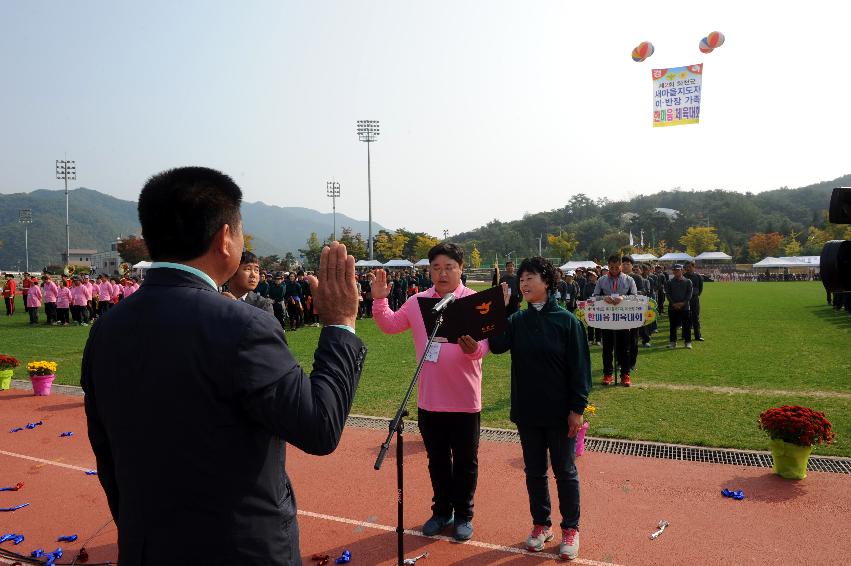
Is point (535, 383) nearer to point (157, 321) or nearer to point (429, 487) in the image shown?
point (429, 487)

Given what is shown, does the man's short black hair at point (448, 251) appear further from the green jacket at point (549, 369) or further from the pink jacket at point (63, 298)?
the pink jacket at point (63, 298)

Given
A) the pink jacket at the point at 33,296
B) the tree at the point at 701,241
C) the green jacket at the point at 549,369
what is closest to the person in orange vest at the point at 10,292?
the pink jacket at the point at 33,296

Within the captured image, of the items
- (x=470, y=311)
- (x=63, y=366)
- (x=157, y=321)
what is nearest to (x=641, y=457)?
(x=470, y=311)

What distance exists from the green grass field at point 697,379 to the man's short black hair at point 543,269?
834 mm

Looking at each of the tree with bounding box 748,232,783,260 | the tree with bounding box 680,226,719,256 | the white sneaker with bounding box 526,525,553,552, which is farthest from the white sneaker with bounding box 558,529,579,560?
the tree with bounding box 748,232,783,260

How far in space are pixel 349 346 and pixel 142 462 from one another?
64cm

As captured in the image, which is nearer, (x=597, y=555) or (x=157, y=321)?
(x=157, y=321)

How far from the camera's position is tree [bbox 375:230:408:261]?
70.6 meters

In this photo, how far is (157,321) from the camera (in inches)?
61.7

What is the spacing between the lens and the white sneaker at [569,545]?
13.1ft

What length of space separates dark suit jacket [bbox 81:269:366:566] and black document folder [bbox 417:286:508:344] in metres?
1.93

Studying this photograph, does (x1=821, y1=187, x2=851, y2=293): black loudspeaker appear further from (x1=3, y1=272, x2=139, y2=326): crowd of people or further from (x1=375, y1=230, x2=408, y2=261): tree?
(x1=375, y1=230, x2=408, y2=261): tree

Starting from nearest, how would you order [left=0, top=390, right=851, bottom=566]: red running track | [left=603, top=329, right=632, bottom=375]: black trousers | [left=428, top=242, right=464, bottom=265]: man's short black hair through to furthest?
1. [left=0, top=390, right=851, bottom=566]: red running track
2. [left=428, top=242, right=464, bottom=265]: man's short black hair
3. [left=603, top=329, right=632, bottom=375]: black trousers

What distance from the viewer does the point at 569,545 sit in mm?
4008
